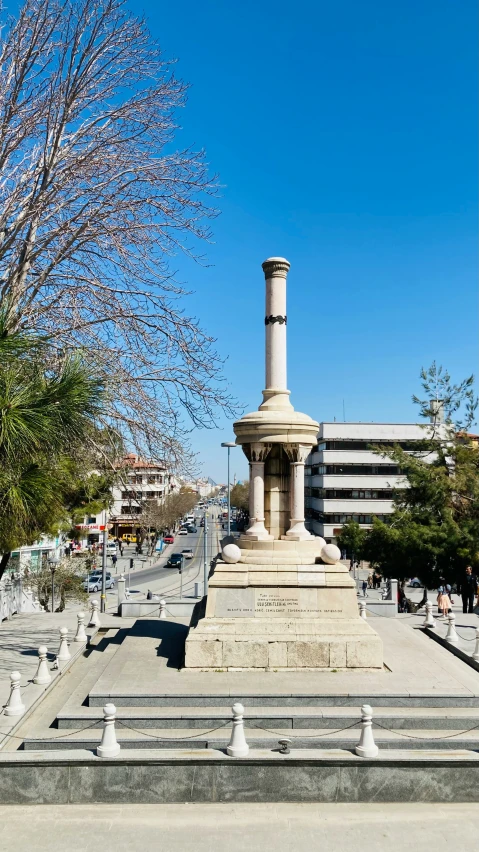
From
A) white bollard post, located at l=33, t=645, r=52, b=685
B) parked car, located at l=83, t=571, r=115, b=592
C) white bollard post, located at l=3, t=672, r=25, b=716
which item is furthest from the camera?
parked car, located at l=83, t=571, r=115, b=592

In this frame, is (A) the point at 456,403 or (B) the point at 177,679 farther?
(A) the point at 456,403

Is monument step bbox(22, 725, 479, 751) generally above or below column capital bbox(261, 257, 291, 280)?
below

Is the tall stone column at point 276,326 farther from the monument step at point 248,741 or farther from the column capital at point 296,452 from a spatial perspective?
the monument step at point 248,741

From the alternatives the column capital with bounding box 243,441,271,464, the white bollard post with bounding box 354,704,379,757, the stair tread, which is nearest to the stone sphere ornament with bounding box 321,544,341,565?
the column capital with bounding box 243,441,271,464

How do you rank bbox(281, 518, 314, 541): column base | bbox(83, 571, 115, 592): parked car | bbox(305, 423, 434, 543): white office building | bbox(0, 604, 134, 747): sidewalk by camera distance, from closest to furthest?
bbox(0, 604, 134, 747): sidewalk, bbox(281, 518, 314, 541): column base, bbox(83, 571, 115, 592): parked car, bbox(305, 423, 434, 543): white office building

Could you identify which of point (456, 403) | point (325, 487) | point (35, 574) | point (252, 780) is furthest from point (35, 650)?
point (325, 487)

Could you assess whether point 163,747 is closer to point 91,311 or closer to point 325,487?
point 91,311

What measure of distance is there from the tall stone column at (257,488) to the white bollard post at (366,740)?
5038mm

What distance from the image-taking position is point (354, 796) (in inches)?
332

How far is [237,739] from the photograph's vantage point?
8.59m

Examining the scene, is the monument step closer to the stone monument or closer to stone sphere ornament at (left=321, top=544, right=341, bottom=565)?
the stone monument

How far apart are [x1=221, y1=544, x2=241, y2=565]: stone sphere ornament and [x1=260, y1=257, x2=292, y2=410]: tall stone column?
11.3 feet
